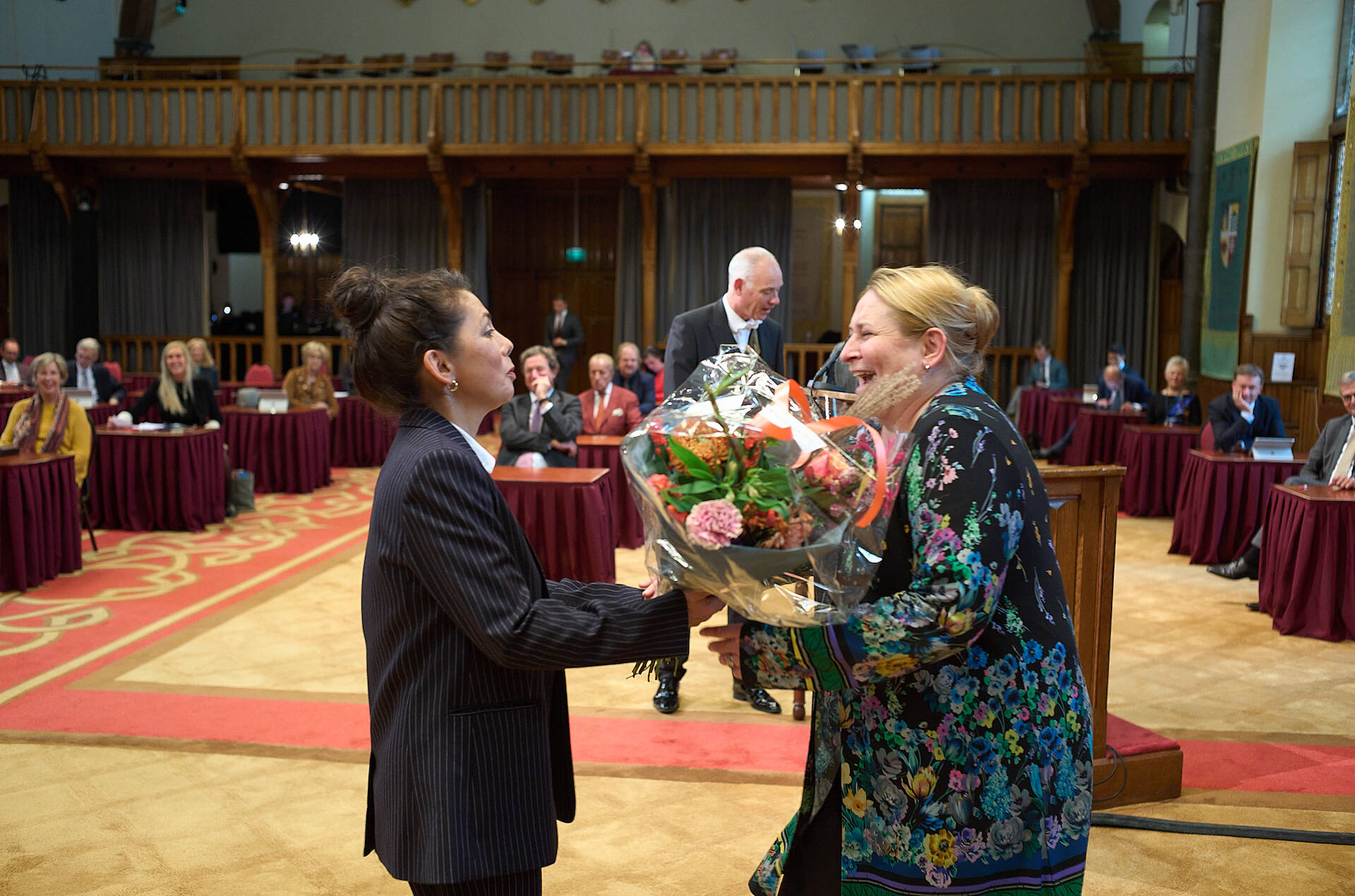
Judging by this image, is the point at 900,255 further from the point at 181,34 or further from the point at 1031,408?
the point at 181,34

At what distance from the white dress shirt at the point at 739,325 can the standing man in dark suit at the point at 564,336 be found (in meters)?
8.07

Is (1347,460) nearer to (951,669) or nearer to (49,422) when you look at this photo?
(951,669)

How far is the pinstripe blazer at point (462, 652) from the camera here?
53.9 inches

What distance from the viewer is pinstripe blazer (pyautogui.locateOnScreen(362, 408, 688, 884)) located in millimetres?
1368

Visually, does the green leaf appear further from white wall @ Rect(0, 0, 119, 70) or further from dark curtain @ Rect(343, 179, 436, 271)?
white wall @ Rect(0, 0, 119, 70)

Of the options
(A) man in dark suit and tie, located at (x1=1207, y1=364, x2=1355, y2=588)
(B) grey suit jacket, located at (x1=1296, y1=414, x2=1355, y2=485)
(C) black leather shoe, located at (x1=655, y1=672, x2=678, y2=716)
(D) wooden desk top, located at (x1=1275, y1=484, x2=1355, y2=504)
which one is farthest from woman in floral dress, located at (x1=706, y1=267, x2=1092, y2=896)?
(B) grey suit jacket, located at (x1=1296, y1=414, x2=1355, y2=485)

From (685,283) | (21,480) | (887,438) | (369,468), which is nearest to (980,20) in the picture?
(685,283)

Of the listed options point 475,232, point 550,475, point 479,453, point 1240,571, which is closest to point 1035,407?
point 1240,571

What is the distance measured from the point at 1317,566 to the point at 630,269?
30.8ft

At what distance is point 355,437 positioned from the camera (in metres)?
10.9

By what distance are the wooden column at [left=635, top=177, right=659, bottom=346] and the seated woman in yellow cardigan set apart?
7.19m

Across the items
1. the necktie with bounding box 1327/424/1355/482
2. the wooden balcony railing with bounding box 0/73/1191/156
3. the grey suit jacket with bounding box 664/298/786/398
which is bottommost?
the necktie with bounding box 1327/424/1355/482

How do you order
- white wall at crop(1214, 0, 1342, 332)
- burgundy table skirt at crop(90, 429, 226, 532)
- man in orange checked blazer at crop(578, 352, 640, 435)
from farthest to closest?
white wall at crop(1214, 0, 1342, 332)
man in orange checked blazer at crop(578, 352, 640, 435)
burgundy table skirt at crop(90, 429, 226, 532)

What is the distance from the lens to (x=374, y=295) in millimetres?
1505
